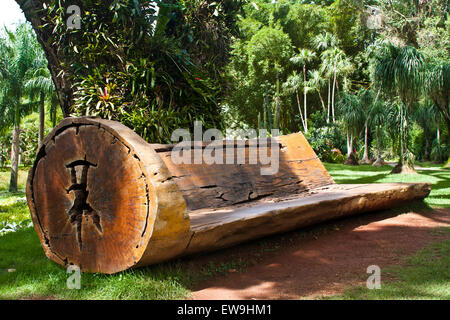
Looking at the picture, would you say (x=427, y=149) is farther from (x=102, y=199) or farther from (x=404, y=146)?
(x=102, y=199)

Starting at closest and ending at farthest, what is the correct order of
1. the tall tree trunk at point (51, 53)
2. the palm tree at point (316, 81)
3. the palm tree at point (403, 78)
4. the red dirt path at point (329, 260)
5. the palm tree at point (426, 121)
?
the red dirt path at point (329, 260), the tall tree trunk at point (51, 53), the palm tree at point (403, 78), the palm tree at point (426, 121), the palm tree at point (316, 81)

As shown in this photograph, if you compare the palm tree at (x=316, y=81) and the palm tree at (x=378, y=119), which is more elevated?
the palm tree at (x=316, y=81)

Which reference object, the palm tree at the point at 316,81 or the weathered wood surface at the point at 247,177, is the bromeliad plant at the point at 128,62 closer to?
the weathered wood surface at the point at 247,177

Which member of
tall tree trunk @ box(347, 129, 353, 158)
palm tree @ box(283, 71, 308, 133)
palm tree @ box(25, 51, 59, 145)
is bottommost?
tall tree trunk @ box(347, 129, 353, 158)

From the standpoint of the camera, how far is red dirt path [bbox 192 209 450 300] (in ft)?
8.63

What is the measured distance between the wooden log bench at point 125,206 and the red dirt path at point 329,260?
0.91 feet

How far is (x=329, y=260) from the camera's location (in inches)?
129

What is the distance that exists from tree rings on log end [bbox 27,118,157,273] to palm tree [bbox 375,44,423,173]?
416 inches

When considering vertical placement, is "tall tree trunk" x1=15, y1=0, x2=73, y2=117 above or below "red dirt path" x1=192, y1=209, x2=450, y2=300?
above

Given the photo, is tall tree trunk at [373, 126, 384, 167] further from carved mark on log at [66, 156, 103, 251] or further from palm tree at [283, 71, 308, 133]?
carved mark on log at [66, 156, 103, 251]

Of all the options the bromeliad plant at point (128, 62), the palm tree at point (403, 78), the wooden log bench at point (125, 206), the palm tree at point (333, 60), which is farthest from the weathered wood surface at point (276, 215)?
the palm tree at point (333, 60)

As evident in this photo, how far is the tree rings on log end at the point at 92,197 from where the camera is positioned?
7.95 ft

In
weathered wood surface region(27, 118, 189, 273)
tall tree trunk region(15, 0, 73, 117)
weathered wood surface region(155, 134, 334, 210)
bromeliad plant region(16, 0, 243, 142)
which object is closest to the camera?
weathered wood surface region(27, 118, 189, 273)

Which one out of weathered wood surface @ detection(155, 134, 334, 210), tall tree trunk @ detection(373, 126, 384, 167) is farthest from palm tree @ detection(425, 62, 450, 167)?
weathered wood surface @ detection(155, 134, 334, 210)
